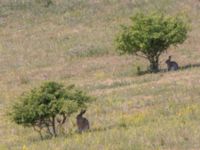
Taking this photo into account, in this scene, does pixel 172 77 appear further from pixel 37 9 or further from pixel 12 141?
pixel 37 9

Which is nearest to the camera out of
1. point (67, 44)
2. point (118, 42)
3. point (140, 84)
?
point (140, 84)

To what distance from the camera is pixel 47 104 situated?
70.1 feet

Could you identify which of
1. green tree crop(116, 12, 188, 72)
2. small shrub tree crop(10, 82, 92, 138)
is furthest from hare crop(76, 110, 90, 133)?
green tree crop(116, 12, 188, 72)

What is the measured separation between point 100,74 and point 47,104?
62.8ft

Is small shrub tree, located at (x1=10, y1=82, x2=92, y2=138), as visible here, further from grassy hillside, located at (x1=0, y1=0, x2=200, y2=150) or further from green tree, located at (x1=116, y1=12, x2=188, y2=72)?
green tree, located at (x1=116, y1=12, x2=188, y2=72)

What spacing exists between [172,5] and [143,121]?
1576 inches

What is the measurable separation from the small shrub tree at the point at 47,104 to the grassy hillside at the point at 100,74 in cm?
78

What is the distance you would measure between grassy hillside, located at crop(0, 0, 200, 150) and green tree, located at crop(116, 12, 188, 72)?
155 cm

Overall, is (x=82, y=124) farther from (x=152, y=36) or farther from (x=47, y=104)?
(x=152, y=36)

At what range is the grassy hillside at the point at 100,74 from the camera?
62.7 ft

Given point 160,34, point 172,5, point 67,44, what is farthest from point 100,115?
point 172,5

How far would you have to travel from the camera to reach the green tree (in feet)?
130

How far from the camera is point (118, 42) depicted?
134 feet

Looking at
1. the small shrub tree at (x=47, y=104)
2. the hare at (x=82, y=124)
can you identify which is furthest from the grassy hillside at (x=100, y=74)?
the small shrub tree at (x=47, y=104)
